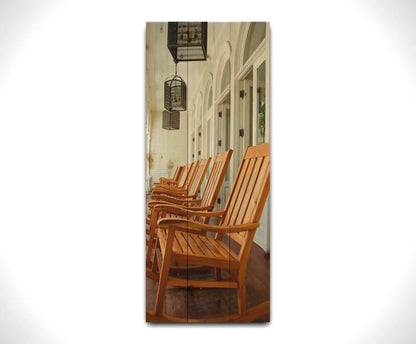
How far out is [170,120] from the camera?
2.05 metres

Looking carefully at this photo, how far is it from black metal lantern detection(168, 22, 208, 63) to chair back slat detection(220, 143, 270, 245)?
0.57 metres

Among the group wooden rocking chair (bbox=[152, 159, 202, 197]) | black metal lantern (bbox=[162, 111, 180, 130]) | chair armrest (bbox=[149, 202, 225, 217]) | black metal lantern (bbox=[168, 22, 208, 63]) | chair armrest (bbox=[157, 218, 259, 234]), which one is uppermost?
black metal lantern (bbox=[168, 22, 208, 63])

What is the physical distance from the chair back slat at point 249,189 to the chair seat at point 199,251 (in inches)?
3.6

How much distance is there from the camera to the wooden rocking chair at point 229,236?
1.91 m

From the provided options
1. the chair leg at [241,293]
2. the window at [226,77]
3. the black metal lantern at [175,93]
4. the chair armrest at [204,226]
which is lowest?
the chair leg at [241,293]

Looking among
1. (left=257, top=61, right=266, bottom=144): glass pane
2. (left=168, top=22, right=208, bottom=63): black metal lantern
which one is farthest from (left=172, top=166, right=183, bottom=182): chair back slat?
(left=168, top=22, right=208, bottom=63): black metal lantern

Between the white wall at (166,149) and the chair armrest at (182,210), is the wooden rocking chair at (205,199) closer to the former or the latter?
the chair armrest at (182,210)

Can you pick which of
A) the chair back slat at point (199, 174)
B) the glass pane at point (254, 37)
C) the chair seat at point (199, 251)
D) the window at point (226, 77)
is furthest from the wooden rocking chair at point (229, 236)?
the glass pane at point (254, 37)

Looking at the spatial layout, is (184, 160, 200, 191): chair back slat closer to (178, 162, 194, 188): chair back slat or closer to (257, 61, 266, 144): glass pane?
(178, 162, 194, 188): chair back slat

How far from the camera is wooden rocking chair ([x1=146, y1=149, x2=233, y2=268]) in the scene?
80.9 inches

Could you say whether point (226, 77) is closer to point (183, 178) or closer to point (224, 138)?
point (224, 138)
